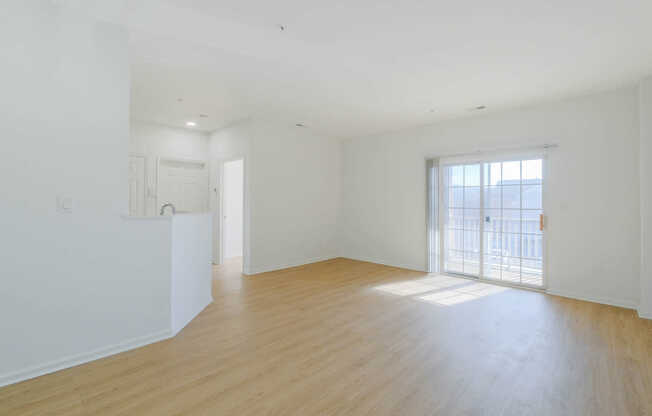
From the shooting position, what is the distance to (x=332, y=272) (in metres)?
5.50

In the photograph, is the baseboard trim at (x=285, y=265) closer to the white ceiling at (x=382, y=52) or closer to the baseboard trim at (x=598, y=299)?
the white ceiling at (x=382, y=52)

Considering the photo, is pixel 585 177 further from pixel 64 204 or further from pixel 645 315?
pixel 64 204

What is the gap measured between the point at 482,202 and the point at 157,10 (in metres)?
5.00

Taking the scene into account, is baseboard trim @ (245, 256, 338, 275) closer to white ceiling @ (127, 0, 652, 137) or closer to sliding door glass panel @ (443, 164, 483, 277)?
sliding door glass panel @ (443, 164, 483, 277)

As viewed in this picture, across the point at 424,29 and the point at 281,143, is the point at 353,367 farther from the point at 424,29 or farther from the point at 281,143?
the point at 281,143

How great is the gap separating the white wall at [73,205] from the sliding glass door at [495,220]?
464 cm

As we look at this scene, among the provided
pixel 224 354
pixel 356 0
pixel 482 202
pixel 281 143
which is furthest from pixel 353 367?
Answer: pixel 281 143

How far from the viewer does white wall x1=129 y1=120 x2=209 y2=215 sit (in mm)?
5402

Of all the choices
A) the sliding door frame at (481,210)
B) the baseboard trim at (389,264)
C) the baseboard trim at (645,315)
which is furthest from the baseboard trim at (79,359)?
the baseboard trim at (645,315)

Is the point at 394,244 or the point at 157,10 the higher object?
the point at 157,10

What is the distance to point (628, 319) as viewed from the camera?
3303mm

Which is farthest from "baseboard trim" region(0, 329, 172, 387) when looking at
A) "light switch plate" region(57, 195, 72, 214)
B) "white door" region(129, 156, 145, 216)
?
"white door" region(129, 156, 145, 216)

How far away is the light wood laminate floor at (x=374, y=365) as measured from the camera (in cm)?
186

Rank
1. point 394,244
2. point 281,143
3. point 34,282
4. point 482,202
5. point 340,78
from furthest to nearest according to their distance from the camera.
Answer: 1. point 394,244
2. point 281,143
3. point 482,202
4. point 340,78
5. point 34,282
